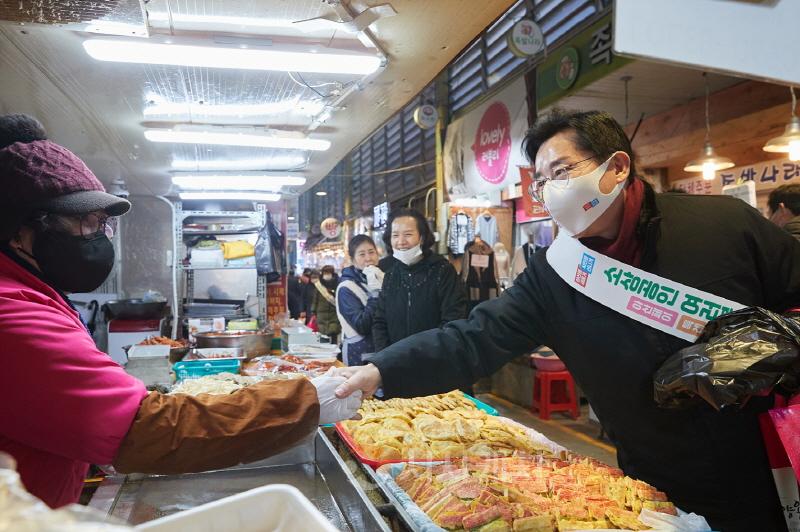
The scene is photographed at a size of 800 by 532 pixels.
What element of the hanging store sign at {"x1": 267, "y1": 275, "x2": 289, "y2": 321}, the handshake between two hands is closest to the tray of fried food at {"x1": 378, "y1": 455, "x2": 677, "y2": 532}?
the handshake between two hands

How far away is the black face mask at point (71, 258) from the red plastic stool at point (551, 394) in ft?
22.0

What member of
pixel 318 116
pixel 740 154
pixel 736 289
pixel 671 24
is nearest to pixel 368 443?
pixel 736 289

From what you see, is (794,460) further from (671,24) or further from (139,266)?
(139,266)

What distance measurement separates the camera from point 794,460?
1.55 m

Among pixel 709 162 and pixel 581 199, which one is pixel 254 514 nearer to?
pixel 581 199

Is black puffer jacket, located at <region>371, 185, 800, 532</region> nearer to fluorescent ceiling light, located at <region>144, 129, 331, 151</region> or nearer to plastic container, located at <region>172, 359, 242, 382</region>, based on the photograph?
plastic container, located at <region>172, 359, 242, 382</region>

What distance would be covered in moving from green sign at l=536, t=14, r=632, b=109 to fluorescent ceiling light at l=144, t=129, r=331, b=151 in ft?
11.9

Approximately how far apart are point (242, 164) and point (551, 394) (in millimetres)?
5279

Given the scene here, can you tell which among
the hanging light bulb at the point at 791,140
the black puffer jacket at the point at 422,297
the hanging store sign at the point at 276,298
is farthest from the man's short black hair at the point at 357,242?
the hanging light bulb at the point at 791,140

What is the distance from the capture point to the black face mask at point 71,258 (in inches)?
61.1

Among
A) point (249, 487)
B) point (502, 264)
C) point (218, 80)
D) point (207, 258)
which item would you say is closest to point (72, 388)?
point (249, 487)

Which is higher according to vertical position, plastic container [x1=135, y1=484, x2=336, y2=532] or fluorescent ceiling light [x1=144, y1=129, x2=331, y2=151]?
fluorescent ceiling light [x1=144, y1=129, x2=331, y2=151]

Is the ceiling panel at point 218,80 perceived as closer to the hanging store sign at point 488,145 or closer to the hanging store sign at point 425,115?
the hanging store sign at point 488,145

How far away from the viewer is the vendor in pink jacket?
3.94ft
